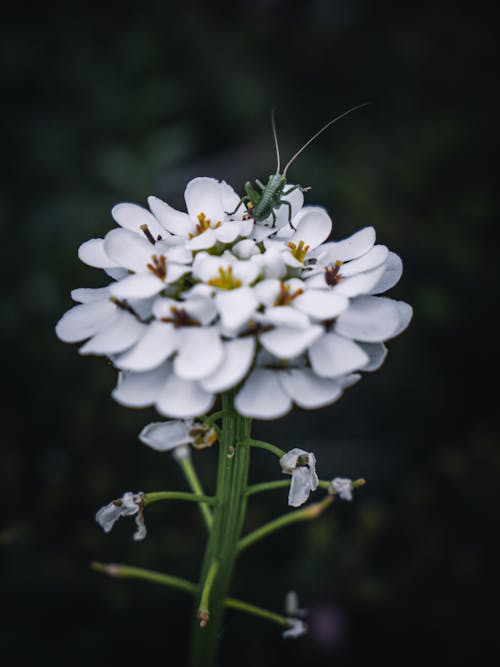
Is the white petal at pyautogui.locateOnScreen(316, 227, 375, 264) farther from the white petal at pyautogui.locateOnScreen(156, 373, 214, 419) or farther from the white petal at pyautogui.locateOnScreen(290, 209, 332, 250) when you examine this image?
the white petal at pyautogui.locateOnScreen(156, 373, 214, 419)

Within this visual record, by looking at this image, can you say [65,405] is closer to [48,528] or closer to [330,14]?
[48,528]

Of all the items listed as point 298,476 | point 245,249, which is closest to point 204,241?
point 245,249

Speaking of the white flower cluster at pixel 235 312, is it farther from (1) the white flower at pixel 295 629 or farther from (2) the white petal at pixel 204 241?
(1) the white flower at pixel 295 629

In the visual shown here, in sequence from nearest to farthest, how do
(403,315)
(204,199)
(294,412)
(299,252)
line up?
(403,315) < (299,252) < (204,199) < (294,412)

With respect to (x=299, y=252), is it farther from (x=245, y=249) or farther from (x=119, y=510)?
(x=119, y=510)

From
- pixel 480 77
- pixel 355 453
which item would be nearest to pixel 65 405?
pixel 355 453

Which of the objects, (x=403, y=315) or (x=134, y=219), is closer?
(x=403, y=315)
